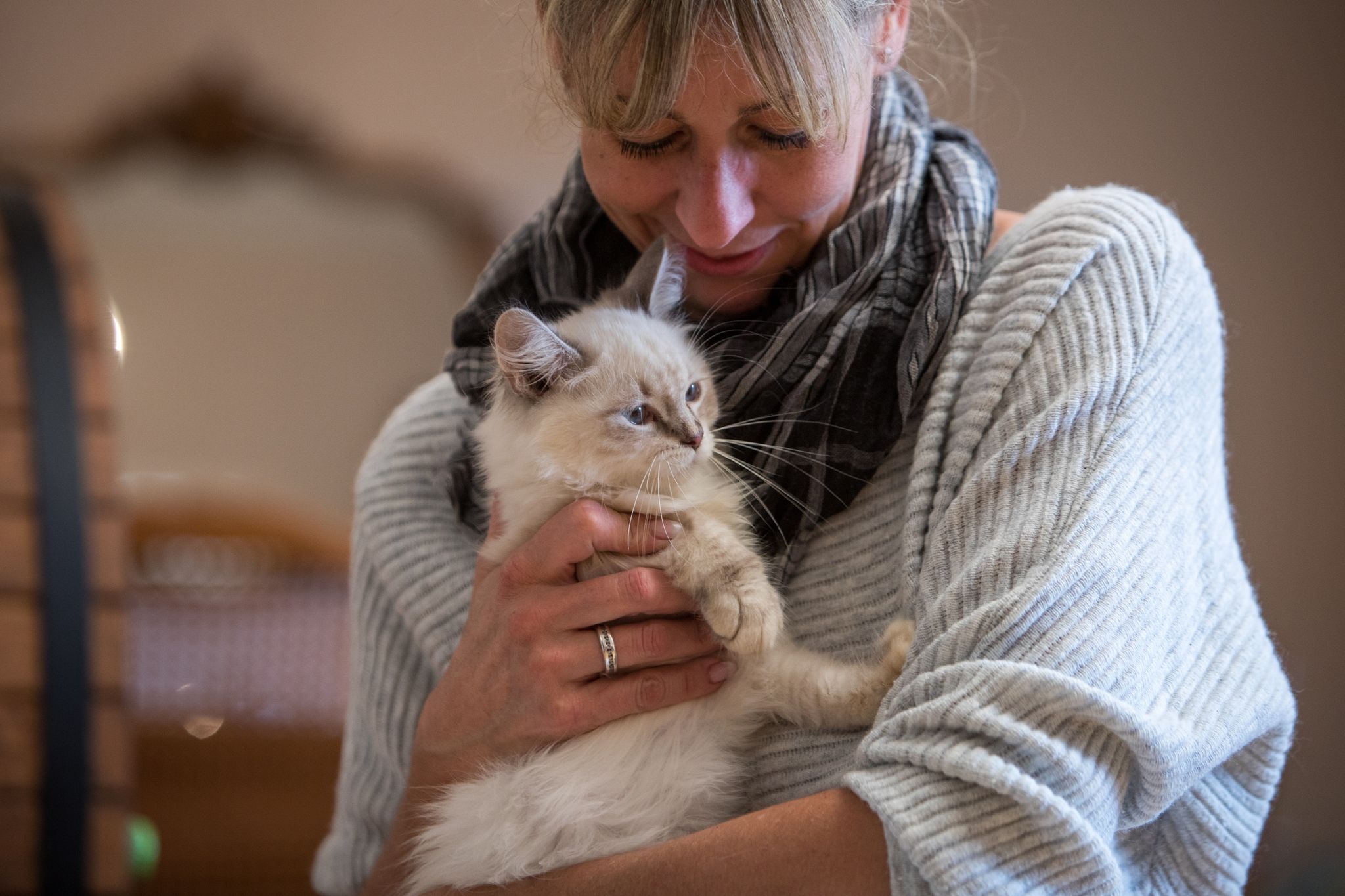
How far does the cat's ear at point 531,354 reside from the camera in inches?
50.7

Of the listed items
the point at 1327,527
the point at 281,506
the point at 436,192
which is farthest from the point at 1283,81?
the point at 281,506

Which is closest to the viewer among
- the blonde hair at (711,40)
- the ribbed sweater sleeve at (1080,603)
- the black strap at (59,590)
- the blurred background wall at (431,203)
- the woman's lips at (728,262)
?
the black strap at (59,590)

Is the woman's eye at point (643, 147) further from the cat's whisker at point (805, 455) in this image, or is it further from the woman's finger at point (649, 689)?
the woman's finger at point (649, 689)

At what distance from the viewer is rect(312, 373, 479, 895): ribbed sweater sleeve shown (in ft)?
5.06

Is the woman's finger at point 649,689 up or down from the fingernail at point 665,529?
down

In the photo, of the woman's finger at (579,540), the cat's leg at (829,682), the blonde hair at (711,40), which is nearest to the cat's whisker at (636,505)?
the woman's finger at (579,540)

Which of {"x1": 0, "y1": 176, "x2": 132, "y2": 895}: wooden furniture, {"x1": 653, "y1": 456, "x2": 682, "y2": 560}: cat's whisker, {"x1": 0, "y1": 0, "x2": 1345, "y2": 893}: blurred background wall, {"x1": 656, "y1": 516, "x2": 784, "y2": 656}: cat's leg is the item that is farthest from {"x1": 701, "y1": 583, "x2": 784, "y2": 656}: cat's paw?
{"x1": 0, "y1": 0, "x2": 1345, "y2": 893}: blurred background wall

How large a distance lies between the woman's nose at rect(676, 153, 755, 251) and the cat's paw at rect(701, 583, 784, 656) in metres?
0.46

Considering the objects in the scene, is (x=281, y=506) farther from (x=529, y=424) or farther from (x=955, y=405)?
(x=955, y=405)

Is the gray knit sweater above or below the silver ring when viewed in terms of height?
above

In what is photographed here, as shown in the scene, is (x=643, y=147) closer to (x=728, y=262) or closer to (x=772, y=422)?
(x=728, y=262)

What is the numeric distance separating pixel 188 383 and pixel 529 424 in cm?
264

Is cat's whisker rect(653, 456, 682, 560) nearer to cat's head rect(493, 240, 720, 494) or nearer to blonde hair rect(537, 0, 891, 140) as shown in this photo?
cat's head rect(493, 240, 720, 494)

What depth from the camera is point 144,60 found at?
10.9ft
